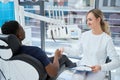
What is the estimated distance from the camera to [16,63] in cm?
156

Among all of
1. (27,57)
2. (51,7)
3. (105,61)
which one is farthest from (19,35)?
(51,7)

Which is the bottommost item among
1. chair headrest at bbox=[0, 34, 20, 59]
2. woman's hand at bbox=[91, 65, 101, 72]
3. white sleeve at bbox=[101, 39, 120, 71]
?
woman's hand at bbox=[91, 65, 101, 72]

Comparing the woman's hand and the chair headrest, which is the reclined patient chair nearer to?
the chair headrest

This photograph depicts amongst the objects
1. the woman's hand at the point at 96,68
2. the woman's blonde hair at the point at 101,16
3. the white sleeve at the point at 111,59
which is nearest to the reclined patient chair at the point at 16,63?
the woman's hand at the point at 96,68

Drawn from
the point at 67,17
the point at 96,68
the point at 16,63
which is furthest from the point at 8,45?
the point at 67,17

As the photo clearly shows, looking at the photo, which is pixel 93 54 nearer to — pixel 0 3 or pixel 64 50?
pixel 64 50

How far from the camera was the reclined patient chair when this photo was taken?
4.90 feet

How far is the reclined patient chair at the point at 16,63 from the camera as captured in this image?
1.49m

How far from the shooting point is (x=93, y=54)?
2.04m

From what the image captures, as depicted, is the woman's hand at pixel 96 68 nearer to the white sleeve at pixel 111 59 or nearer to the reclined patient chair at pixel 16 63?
the white sleeve at pixel 111 59

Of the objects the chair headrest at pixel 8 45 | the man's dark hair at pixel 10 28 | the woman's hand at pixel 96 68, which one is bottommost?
the woman's hand at pixel 96 68

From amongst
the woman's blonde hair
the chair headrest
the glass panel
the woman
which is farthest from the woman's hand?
the glass panel

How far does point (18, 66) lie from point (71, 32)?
6.57 ft

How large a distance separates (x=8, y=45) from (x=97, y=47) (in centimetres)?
93
